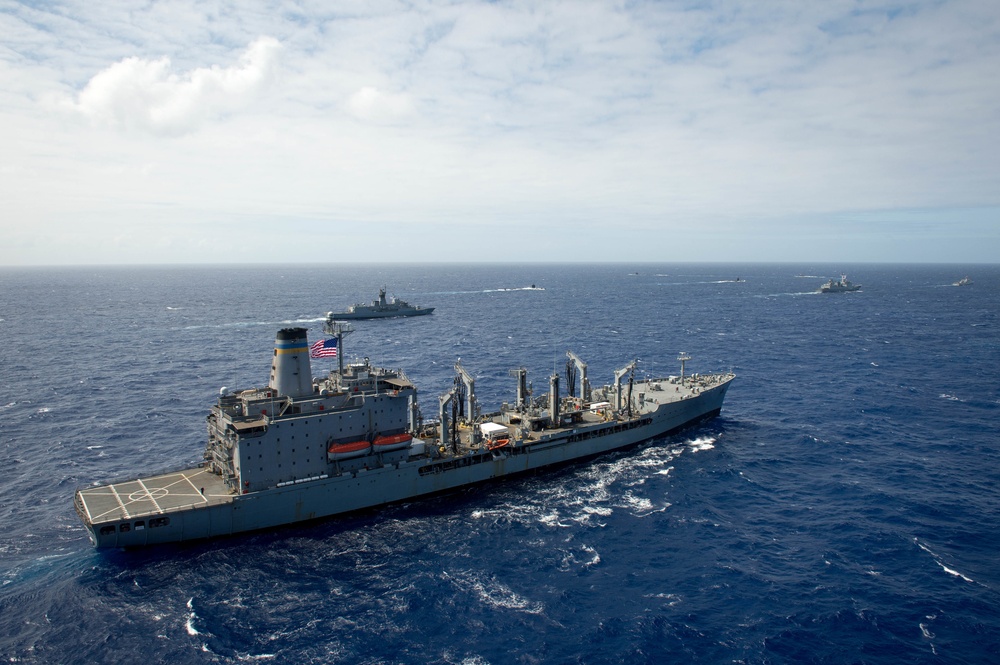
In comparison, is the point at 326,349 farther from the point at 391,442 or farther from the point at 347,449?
the point at 391,442

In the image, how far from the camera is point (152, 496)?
4381cm

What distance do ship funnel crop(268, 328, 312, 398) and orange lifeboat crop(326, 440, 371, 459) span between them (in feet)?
17.1

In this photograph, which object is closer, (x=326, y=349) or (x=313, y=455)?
(x=313, y=455)

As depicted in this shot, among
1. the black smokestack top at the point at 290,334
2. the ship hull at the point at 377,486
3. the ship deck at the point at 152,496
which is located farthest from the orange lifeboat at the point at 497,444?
the ship deck at the point at 152,496

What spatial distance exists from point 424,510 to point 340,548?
839cm

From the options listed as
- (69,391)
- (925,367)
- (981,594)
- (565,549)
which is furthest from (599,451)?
(69,391)

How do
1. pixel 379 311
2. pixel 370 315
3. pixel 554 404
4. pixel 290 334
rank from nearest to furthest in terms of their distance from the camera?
pixel 290 334
pixel 554 404
pixel 370 315
pixel 379 311

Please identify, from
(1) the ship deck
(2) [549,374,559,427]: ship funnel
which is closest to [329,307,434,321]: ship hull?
(2) [549,374,559,427]: ship funnel

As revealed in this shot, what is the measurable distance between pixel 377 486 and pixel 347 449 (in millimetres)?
4324

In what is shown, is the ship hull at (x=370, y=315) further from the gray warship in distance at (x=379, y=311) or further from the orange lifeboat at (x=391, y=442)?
the orange lifeboat at (x=391, y=442)

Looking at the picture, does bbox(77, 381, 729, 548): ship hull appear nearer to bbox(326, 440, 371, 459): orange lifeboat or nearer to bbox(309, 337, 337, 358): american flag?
bbox(326, 440, 371, 459): orange lifeboat

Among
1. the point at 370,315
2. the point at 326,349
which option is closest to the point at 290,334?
the point at 326,349

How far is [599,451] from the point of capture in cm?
6053

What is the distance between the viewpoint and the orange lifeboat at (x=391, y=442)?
4859cm
